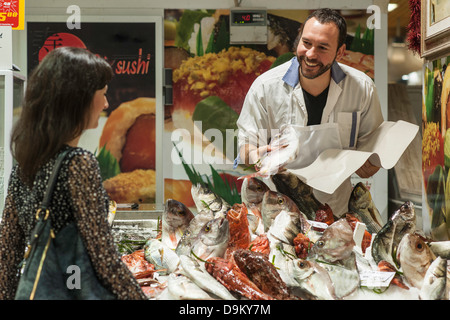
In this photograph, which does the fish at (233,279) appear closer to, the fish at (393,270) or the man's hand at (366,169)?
the fish at (393,270)

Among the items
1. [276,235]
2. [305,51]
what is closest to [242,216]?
[276,235]

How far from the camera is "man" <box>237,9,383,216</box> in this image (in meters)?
2.22

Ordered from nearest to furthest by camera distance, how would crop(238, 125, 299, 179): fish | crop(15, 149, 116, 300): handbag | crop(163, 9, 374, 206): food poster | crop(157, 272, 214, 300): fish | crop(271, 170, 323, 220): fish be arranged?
crop(15, 149, 116, 300): handbag, crop(157, 272, 214, 300): fish, crop(238, 125, 299, 179): fish, crop(271, 170, 323, 220): fish, crop(163, 9, 374, 206): food poster

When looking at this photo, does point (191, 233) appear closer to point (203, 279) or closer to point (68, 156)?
point (203, 279)

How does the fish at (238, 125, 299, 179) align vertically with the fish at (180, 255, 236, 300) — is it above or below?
above

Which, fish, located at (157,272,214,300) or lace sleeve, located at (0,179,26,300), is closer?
lace sleeve, located at (0,179,26,300)

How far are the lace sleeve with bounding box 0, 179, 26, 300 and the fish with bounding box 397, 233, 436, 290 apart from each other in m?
1.12

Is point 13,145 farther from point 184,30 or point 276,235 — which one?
point 184,30

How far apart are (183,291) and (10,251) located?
0.48 meters

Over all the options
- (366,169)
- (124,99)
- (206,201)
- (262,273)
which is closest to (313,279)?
(262,273)

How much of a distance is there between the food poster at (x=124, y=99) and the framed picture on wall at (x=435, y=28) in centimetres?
132

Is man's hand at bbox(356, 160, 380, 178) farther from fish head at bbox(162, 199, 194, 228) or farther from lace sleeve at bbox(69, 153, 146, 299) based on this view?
lace sleeve at bbox(69, 153, 146, 299)

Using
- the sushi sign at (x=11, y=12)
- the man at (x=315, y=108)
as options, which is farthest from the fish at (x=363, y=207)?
the sushi sign at (x=11, y=12)

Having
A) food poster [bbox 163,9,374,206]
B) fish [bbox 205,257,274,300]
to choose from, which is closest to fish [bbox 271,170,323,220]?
food poster [bbox 163,9,374,206]
